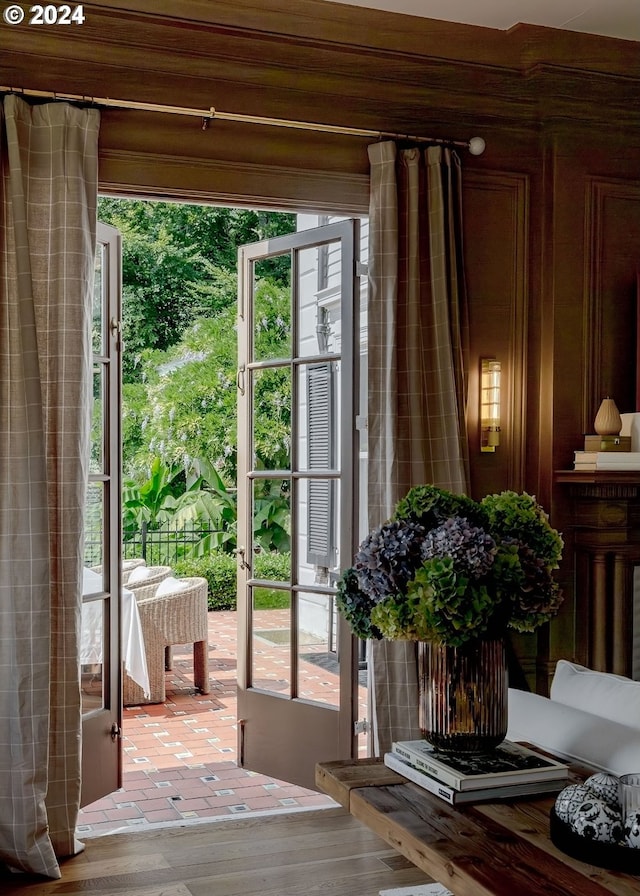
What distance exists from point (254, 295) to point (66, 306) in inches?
Result: 48.5

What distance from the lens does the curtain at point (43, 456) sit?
3.33m

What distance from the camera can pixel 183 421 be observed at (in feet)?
34.4

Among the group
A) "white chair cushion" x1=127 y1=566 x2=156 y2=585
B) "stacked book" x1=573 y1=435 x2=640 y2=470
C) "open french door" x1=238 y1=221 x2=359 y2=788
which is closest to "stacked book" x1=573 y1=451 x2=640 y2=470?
"stacked book" x1=573 y1=435 x2=640 y2=470

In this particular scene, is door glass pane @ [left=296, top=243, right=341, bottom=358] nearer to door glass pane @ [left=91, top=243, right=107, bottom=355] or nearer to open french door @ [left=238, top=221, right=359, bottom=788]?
open french door @ [left=238, top=221, right=359, bottom=788]

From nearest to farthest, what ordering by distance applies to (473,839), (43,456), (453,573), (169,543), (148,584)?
(473,839) < (453,573) < (43,456) < (148,584) < (169,543)

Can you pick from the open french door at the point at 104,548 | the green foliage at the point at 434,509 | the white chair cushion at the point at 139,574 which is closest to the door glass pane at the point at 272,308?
the open french door at the point at 104,548

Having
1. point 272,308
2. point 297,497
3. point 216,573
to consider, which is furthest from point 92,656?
point 216,573

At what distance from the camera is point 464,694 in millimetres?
1994

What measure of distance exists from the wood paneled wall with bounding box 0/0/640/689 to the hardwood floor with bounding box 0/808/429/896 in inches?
47.7

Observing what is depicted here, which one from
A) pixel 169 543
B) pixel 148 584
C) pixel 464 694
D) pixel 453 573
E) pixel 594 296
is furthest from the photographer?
pixel 169 543

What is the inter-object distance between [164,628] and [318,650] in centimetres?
195

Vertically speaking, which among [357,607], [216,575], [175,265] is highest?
[175,265]

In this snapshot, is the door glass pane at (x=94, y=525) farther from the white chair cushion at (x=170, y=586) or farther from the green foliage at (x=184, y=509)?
the green foliage at (x=184, y=509)

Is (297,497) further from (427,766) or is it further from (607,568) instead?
(427,766)
